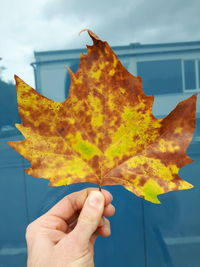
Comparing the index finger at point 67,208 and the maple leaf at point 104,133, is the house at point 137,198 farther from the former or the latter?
the maple leaf at point 104,133

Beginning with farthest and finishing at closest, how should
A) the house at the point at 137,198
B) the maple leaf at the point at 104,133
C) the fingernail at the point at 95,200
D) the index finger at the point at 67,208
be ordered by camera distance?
1. the house at the point at 137,198
2. the index finger at the point at 67,208
3. the fingernail at the point at 95,200
4. the maple leaf at the point at 104,133

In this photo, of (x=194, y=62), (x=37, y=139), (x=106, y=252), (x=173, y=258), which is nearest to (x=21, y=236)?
(x=106, y=252)

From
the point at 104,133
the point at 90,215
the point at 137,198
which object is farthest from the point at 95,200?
the point at 137,198

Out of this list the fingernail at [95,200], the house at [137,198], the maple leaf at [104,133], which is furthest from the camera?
the house at [137,198]

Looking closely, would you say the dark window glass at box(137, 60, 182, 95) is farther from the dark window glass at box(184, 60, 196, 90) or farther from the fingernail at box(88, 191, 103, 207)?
the fingernail at box(88, 191, 103, 207)

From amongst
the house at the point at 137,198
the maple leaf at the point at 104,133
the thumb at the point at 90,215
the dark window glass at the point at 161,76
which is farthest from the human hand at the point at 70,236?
the dark window glass at the point at 161,76

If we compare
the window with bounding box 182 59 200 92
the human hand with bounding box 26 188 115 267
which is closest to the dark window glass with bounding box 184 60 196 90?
the window with bounding box 182 59 200 92
